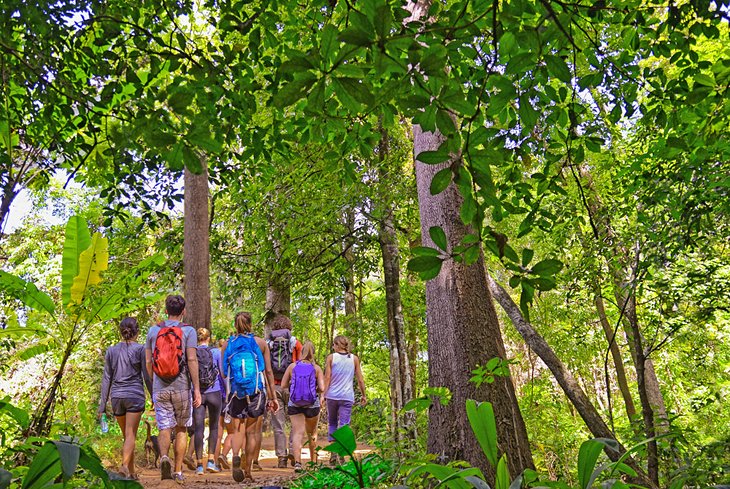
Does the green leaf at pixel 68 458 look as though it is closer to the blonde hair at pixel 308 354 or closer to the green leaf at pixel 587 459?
the green leaf at pixel 587 459

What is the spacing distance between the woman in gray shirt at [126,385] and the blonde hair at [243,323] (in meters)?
1.15

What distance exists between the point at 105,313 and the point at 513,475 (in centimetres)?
278

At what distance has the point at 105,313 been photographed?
3.29 meters

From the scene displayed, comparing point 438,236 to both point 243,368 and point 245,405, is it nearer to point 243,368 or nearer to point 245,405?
point 243,368

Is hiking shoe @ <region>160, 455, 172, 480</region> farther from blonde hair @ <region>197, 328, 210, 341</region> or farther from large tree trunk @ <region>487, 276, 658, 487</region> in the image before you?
large tree trunk @ <region>487, 276, 658, 487</region>

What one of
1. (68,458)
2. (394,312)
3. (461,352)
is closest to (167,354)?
(461,352)


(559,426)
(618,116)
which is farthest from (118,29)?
(559,426)

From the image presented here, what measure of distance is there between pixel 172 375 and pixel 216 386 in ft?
4.74

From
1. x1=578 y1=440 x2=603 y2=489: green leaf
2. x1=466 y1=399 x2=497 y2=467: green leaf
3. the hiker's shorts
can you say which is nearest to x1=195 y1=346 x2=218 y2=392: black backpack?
the hiker's shorts

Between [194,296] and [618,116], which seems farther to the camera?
[194,296]

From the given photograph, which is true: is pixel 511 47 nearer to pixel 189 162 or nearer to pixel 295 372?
pixel 189 162

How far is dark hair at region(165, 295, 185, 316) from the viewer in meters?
5.93

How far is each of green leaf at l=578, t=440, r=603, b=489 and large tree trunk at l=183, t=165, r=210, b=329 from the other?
23.7 ft

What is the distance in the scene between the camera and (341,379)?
7.62 metres
